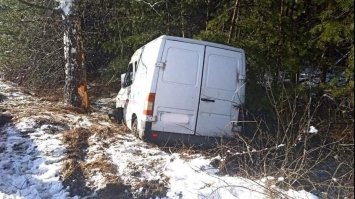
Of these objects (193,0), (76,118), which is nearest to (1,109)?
(76,118)

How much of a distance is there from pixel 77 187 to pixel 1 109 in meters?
5.31

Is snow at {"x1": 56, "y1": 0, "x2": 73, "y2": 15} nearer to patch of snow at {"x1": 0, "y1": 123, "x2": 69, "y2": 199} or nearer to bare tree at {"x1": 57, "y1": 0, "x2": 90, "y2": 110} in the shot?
bare tree at {"x1": 57, "y1": 0, "x2": 90, "y2": 110}

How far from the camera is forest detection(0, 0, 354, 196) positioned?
32.6 feet

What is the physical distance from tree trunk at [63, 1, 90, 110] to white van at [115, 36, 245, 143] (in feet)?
13.5

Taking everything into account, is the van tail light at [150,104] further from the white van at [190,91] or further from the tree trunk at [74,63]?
the tree trunk at [74,63]

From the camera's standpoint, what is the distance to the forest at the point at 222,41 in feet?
32.6

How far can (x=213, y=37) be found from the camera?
37.6ft

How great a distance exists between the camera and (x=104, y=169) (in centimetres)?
753

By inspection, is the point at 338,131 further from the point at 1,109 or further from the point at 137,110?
the point at 1,109

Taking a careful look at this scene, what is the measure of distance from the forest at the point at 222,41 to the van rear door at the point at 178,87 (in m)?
1.15

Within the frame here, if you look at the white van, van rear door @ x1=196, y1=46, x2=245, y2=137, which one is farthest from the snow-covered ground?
van rear door @ x1=196, y1=46, x2=245, y2=137

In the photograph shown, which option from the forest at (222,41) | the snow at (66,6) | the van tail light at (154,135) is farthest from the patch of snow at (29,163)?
the snow at (66,6)

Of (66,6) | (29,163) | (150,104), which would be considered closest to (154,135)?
(150,104)

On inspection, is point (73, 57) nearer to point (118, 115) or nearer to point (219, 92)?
point (118, 115)
